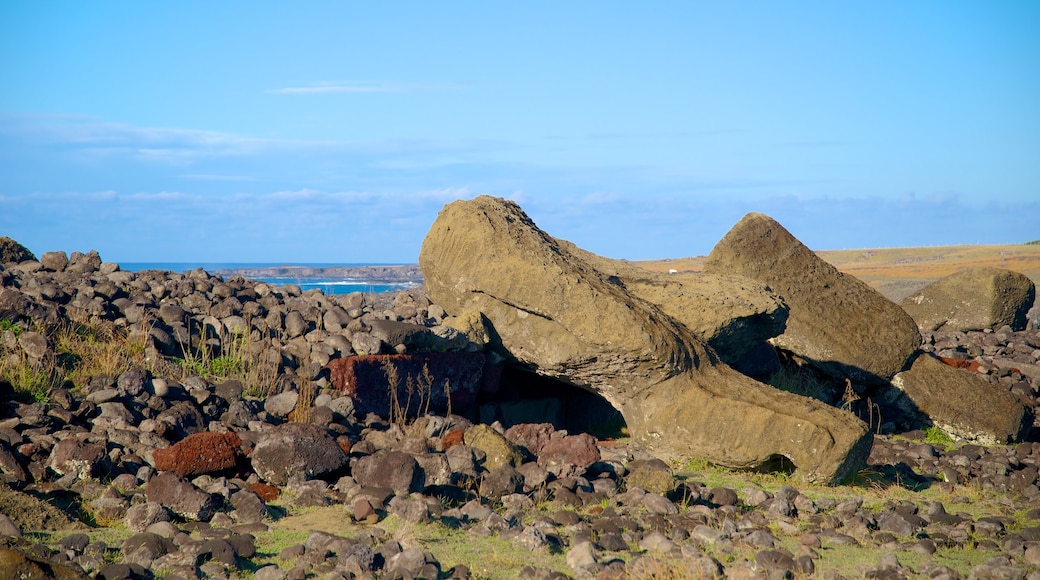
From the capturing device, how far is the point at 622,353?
8.31 m

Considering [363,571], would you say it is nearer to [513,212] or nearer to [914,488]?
[914,488]

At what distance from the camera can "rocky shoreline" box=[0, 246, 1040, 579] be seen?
514 centimetres

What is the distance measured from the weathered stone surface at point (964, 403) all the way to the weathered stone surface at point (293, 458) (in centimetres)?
746

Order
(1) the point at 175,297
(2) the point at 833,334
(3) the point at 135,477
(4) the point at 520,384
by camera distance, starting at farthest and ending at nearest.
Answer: (2) the point at 833,334, (4) the point at 520,384, (1) the point at 175,297, (3) the point at 135,477

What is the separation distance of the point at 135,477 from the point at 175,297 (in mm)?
3803

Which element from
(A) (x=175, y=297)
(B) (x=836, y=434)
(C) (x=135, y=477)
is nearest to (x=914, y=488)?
(B) (x=836, y=434)

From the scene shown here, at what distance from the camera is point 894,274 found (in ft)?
174

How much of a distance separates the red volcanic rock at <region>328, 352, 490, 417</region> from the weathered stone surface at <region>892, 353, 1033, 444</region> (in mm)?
5484

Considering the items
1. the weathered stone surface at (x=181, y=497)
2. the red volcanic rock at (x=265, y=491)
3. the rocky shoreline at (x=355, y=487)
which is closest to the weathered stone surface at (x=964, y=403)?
the rocky shoreline at (x=355, y=487)

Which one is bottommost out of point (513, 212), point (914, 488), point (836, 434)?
point (914, 488)

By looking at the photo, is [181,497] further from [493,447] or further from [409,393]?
[409,393]

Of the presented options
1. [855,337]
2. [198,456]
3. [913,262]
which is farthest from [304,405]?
[913,262]

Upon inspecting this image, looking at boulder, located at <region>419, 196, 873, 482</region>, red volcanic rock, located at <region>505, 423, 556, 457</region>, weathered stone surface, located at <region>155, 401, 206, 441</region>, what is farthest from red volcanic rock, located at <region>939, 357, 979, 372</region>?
weathered stone surface, located at <region>155, 401, 206, 441</region>

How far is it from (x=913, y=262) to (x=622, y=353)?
66448 mm
